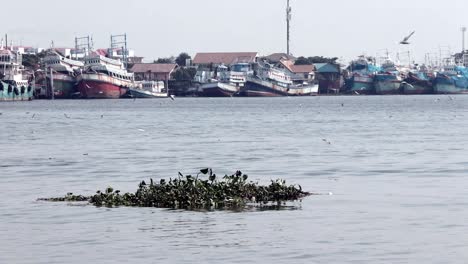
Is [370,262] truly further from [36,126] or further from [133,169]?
[36,126]

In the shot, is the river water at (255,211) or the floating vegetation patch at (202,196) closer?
the river water at (255,211)

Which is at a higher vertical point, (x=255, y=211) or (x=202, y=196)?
(x=202, y=196)

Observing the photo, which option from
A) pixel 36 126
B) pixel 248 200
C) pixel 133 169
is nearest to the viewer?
pixel 248 200

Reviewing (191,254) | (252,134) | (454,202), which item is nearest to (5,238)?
(191,254)

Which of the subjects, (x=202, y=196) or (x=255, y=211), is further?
(x=202, y=196)

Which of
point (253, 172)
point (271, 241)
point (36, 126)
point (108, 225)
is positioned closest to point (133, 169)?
point (253, 172)

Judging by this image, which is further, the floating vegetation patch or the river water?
the floating vegetation patch

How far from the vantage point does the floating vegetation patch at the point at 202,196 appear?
3058 centimetres

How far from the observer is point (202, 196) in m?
30.6

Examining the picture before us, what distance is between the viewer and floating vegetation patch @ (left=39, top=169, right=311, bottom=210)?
30.6 meters

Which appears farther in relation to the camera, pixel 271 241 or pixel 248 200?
pixel 248 200

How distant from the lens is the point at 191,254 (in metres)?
23.3

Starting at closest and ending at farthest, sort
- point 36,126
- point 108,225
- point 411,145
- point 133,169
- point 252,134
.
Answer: point 108,225, point 133,169, point 411,145, point 252,134, point 36,126

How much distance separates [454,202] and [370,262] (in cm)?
956
